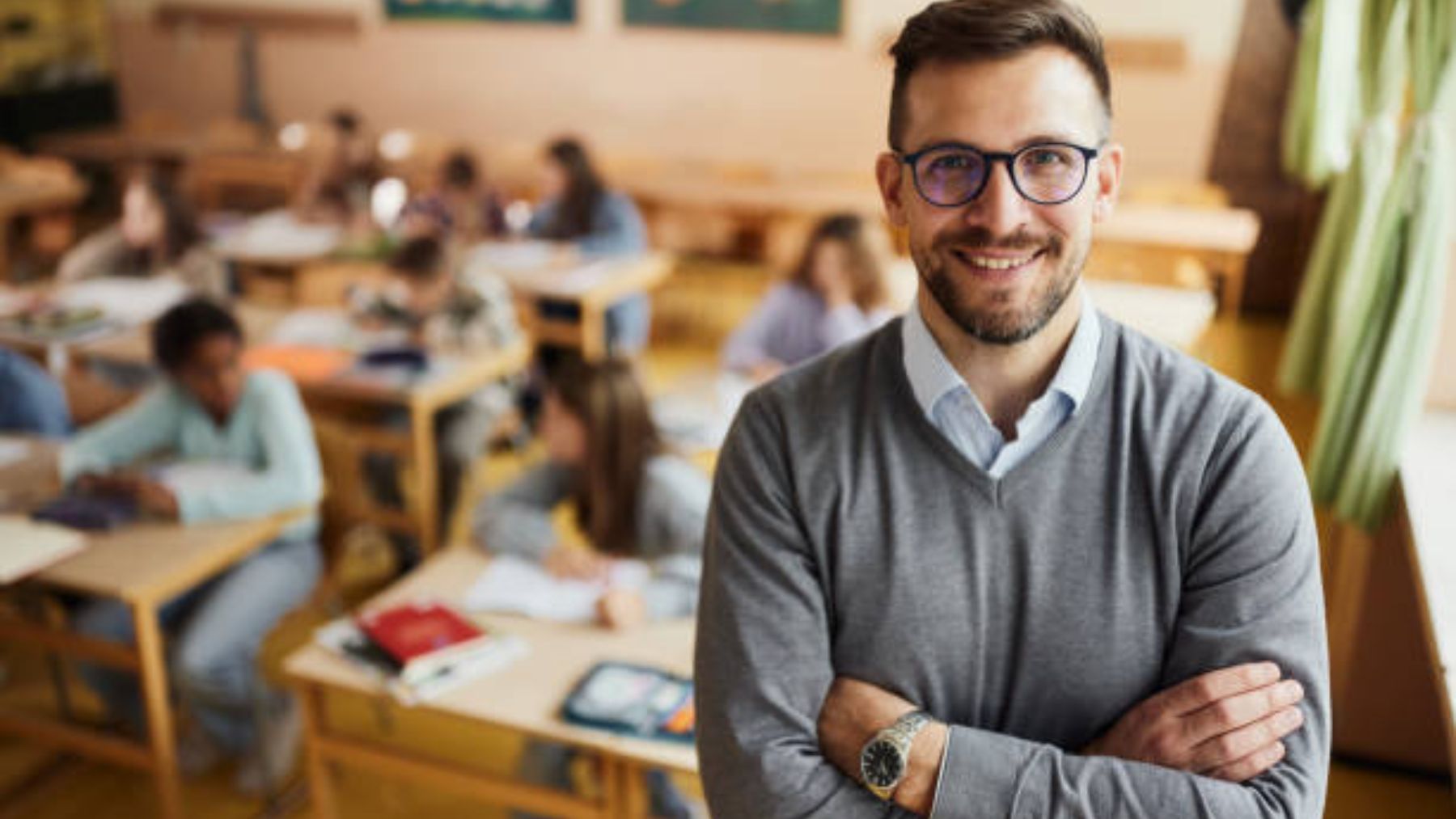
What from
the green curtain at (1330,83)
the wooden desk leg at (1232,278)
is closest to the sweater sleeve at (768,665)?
the green curtain at (1330,83)

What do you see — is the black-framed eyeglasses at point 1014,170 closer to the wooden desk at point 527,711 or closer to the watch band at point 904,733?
the watch band at point 904,733

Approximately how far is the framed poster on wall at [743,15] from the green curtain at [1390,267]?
17.4 ft

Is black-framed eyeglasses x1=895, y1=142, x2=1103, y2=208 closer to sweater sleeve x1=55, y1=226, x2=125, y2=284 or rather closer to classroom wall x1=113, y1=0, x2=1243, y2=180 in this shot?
sweater sleeve x1=55, y1=226, x2=125, y2=284

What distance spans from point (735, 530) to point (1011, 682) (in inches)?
13.4

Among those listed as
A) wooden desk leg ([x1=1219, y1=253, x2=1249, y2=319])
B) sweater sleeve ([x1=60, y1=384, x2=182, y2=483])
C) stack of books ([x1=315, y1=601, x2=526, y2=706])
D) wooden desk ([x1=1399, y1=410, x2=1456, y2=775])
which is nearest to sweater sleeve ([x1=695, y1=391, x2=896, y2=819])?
wooden desk ([x1=1399, y1=410, x2=1456, y2=775])

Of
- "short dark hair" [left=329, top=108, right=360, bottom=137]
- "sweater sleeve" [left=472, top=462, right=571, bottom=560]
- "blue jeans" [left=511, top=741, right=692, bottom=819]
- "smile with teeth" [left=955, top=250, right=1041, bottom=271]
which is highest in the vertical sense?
"smile with teeth" [left=955, top=250, right=1041, bottom=271]

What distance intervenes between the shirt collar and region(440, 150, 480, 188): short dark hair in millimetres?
5241

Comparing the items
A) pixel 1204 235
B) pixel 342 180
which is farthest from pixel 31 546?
pixel 1204 235

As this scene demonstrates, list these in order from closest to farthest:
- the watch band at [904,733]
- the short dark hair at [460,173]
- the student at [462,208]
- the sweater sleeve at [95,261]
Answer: the watch band at [904,733], the sweater sleeve at [95,261], the student at [462,208], the short dark hair at [460,173]

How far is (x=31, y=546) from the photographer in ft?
9.08

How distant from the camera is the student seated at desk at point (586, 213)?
18.9 feet

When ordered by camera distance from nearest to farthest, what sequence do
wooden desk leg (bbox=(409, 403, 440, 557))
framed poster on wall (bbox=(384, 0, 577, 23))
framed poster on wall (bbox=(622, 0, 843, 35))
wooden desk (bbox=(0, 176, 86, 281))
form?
wooden desk leg (bbox=(409, 403, 440, 557)) → wooden desk (bbox=(0, 176, 86, 281)) → framed poster on wall (bbox=(622, 0, 843, 35)) → framed poster on wall (bbox=(384, 0, 577, 23))

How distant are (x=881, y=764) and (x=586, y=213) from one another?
15.9 feet

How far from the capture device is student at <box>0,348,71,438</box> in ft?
11.9
